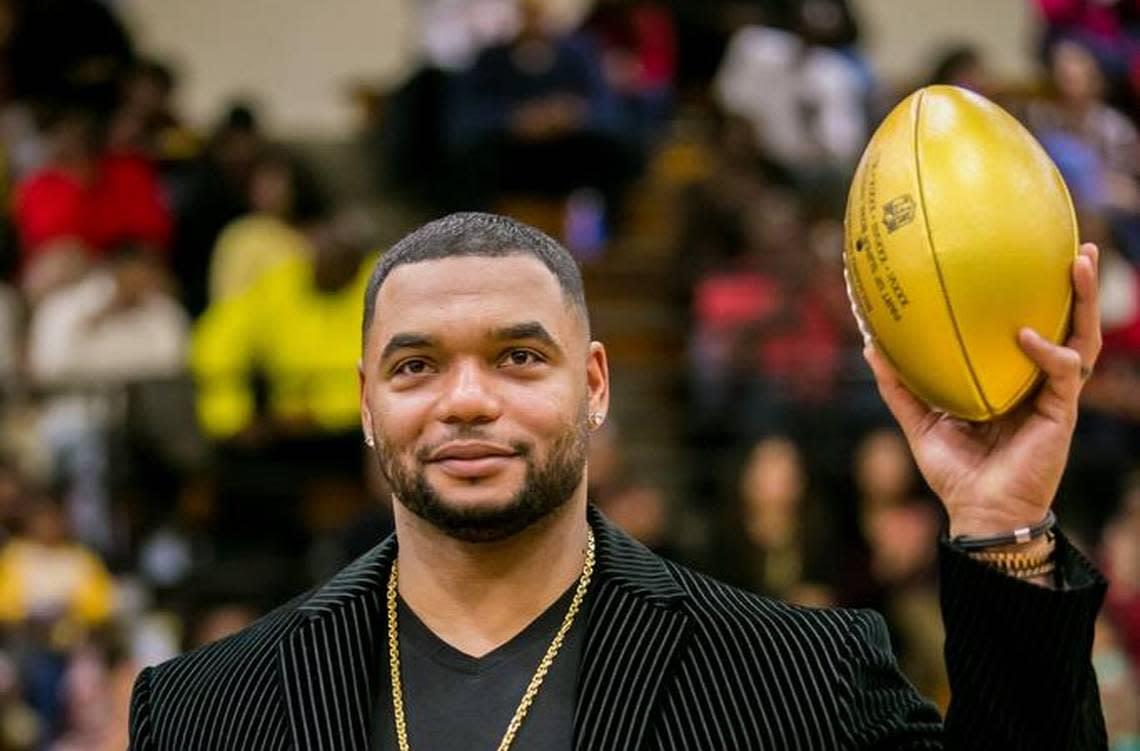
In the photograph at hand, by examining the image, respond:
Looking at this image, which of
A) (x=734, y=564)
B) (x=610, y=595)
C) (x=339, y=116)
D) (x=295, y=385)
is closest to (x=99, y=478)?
(x=295, y=385)

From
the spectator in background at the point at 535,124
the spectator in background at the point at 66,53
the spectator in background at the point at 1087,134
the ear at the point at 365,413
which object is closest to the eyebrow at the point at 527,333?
the ear at the point at 365,413

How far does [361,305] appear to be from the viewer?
9406mm

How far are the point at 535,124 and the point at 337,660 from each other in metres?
7.57

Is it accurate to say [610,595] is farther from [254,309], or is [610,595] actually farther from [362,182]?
[362,182]

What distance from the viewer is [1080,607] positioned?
2922 mm

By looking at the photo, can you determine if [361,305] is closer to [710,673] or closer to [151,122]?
[151,122]

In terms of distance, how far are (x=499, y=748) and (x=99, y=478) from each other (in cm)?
648

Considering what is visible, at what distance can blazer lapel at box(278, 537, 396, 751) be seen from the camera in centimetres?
310

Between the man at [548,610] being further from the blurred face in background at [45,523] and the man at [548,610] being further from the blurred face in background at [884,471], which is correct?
the blurred face in background at [45,523]

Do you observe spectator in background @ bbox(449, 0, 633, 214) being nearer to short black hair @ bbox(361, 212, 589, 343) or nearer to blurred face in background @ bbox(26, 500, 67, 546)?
blurred face in background @ bbox(26, 500, 67, 546)

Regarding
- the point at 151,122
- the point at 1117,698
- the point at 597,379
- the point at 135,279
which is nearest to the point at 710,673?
the point at 597,379

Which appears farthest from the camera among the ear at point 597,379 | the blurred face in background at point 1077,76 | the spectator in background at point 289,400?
the blurred face in background at point 1077,76

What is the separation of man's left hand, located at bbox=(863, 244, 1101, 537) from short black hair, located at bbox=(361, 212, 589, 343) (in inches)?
20.0

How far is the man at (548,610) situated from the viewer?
2.97 metres
